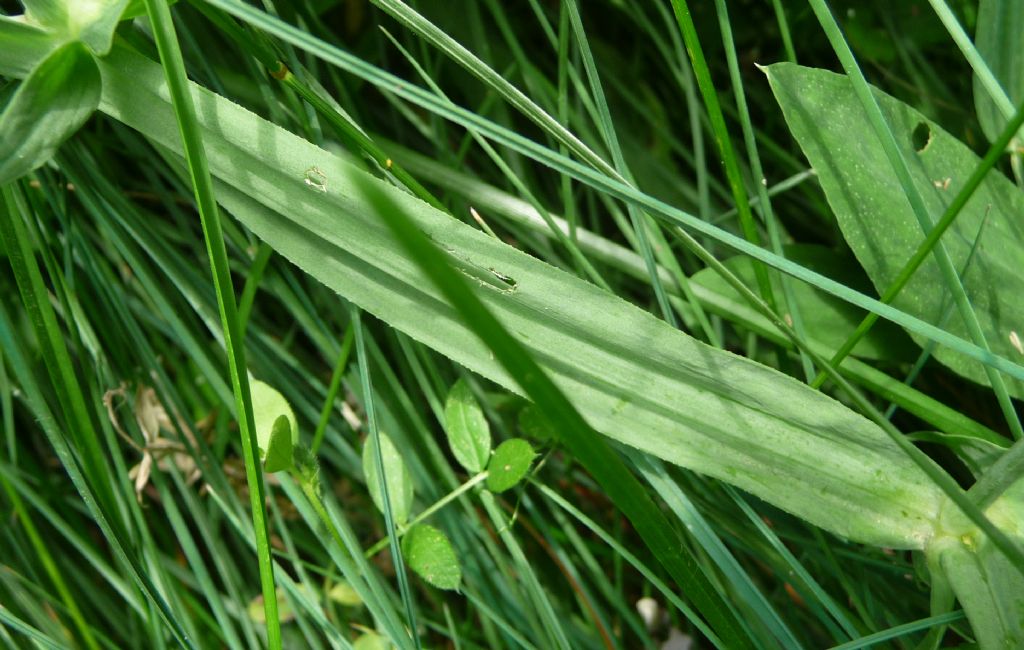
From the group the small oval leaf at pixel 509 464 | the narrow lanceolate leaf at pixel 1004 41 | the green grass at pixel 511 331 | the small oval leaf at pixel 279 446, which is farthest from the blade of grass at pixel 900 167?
the small oval leaf at pixel 279 446

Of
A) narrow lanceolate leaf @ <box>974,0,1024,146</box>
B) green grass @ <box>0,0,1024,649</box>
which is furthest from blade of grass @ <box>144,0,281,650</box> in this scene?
narrow lanceolate leaf @ <box>974,0,1024,146</box>

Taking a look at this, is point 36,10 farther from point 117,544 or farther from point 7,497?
point 7,497

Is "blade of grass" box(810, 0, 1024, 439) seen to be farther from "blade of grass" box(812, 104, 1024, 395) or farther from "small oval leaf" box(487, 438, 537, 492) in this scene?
"small oval leaf" box(487, 438, 537, 492)

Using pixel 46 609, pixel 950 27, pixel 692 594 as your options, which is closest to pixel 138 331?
pixel 46 609

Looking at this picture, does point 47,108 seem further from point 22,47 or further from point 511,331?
point 511,331

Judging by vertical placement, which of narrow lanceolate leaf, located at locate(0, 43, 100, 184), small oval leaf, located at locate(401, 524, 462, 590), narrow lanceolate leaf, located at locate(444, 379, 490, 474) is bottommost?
small oval leaf, located at locate(401, 524, 462, 590)

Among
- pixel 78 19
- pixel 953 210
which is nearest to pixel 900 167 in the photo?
pixel 953 210

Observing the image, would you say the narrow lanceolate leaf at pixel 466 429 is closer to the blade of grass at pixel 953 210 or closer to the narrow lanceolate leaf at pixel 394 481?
the narrow lanceolate leaf at pixel 394 481
